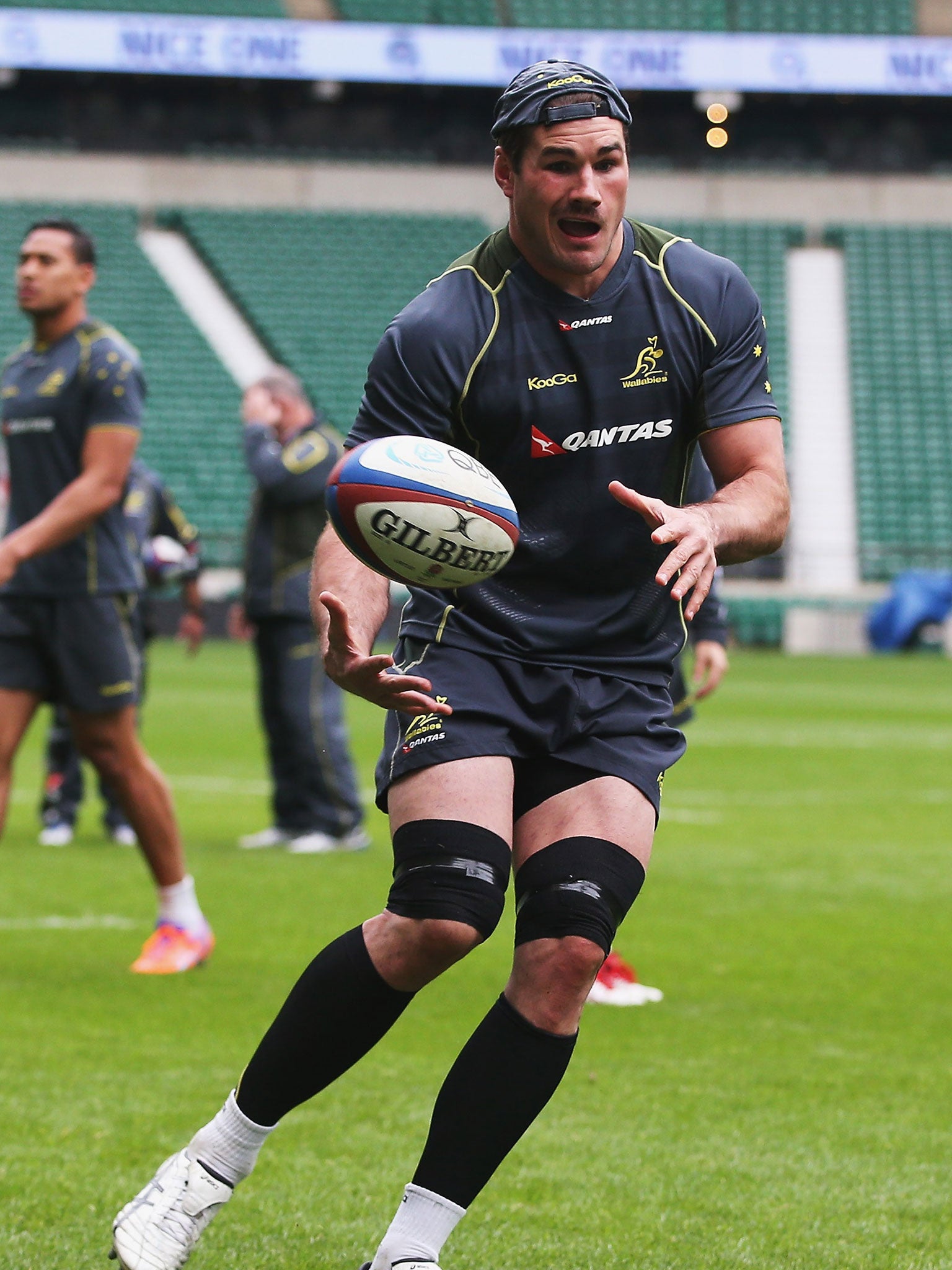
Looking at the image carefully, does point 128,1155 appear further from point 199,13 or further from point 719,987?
point 199,13

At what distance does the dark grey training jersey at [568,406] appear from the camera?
3383 mm

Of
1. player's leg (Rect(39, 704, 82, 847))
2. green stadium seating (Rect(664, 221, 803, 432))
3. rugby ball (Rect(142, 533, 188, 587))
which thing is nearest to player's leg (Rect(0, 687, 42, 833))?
player's leg (Rect(39, 704, 82, 847))

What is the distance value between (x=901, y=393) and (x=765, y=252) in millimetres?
4112

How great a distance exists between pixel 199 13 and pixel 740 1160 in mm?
34767

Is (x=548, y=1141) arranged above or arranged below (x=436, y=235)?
below

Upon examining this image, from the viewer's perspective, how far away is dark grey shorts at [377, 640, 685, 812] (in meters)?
3.31

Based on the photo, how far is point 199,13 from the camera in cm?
3566

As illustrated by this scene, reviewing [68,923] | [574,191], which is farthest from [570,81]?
[68,923]

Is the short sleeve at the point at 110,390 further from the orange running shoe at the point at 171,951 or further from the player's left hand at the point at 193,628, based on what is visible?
the player's left hand at the point at 193,628

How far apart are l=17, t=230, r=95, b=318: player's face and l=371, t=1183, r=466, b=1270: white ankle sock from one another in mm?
3632

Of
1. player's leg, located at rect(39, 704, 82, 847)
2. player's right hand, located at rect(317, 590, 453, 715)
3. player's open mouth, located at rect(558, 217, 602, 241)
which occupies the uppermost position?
player's open mouth, located at rect(558, 217, 602, 241)

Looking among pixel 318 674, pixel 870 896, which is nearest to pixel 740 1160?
pixel 870 896

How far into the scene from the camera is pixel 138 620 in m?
9.57

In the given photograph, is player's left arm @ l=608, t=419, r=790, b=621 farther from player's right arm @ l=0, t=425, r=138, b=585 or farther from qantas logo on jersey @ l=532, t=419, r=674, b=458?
player's right arm @ l=0, t=425, r=138, b=585
